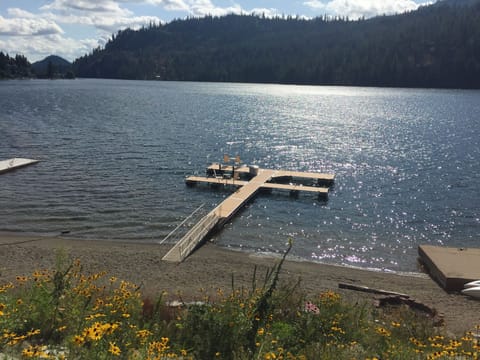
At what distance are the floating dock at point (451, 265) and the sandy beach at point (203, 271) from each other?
1.70 feet

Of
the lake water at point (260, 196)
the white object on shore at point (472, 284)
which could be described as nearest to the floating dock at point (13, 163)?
the lake water at point (260, 196)

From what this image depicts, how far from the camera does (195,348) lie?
309 inches

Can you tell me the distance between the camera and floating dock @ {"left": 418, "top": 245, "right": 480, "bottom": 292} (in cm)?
1880

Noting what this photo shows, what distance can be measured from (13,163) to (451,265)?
118 ft

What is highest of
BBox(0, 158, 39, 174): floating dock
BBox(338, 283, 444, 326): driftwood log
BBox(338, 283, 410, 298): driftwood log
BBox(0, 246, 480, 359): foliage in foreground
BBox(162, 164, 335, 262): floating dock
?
BBox(0, 246, 480, 359): foliage in foreground

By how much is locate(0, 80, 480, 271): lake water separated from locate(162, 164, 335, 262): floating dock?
0.86 meters

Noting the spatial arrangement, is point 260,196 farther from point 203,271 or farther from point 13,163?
point 13,163

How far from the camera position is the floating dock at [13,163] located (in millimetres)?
38141

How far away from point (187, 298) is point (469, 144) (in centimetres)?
5793

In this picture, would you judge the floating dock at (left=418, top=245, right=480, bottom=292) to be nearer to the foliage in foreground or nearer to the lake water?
the lake water

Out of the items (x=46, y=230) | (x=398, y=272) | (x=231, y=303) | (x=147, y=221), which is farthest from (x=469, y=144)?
(x=231, y=303)

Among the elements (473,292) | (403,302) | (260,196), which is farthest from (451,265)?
(260,196)

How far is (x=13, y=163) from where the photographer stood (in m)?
39.5

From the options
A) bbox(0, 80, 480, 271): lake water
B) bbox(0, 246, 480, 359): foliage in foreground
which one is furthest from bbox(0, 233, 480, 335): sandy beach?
bbox(0, 246, 480, 359): foliage in foreground
